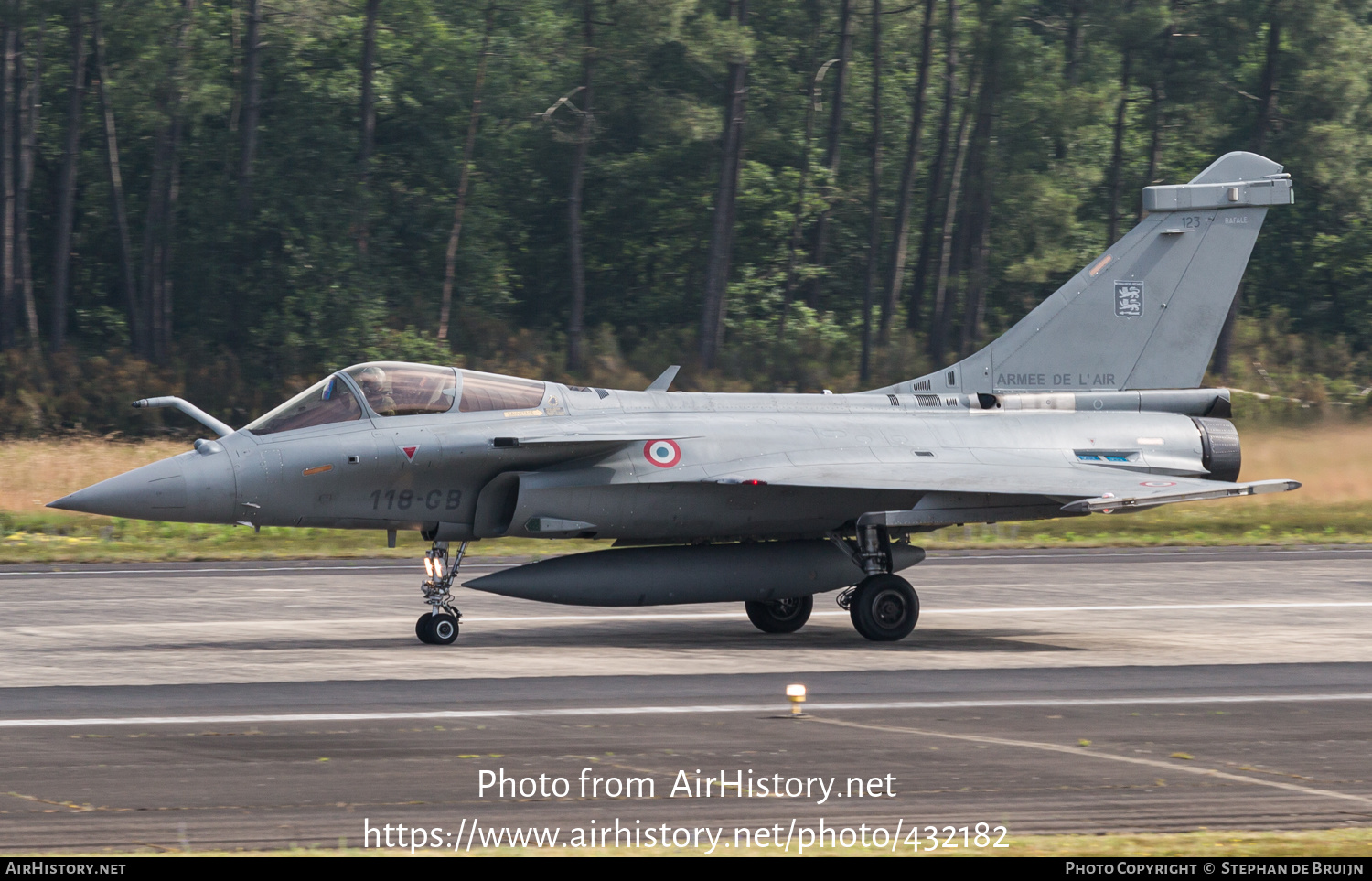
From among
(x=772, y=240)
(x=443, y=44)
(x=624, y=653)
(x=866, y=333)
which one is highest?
(x=443, y=44)

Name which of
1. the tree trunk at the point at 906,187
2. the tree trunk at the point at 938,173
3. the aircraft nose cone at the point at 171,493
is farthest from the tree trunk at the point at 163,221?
the aircraft nose cone at the point at 171,493

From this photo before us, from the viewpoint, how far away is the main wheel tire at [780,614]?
15836 millimetres

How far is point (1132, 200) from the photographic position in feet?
159

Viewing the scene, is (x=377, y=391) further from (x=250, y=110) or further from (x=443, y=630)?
(x=250, y=110)

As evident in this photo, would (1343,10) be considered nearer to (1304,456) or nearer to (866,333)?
(866,333)

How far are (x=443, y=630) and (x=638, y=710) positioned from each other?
3.91m

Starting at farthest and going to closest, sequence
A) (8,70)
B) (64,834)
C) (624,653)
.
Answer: (8,70) → (624,653) → (64,834)

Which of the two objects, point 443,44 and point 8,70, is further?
point 443,44

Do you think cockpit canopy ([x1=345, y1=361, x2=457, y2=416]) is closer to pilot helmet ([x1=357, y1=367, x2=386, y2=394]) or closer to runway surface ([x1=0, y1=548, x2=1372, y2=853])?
pilot helmet ([x1=357, y1=367, x2=386, y2=394])

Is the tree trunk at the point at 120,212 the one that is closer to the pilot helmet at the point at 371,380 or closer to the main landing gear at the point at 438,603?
the pilot helmet at the point at 371,380

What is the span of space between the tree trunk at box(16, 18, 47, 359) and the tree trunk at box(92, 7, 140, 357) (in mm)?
1156

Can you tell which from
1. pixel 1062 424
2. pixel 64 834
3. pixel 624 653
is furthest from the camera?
pixel 1062 424

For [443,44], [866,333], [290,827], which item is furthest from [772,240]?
[290,827]

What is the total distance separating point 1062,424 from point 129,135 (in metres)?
36.5
